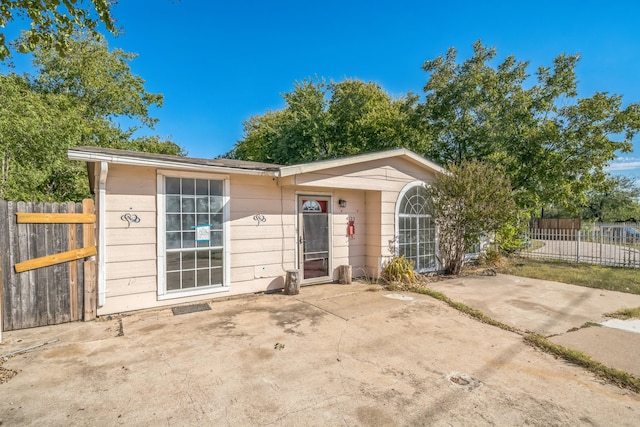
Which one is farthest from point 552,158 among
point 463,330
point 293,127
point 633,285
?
point 293,127

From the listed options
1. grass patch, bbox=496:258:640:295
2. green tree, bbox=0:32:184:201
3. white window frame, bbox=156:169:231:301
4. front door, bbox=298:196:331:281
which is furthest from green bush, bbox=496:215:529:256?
green tree, bbox=0:32:184:201

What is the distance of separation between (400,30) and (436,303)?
11503 millimetres

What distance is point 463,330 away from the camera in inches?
175

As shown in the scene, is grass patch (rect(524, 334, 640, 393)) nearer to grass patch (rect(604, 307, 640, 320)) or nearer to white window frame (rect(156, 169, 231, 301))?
grass patch (rect(604, 307, 640, 320))

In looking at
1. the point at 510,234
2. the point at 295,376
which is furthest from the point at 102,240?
the point at 510,234

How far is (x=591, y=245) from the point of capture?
1069 centimetres

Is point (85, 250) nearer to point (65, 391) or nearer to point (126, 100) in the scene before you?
point (65, 391)

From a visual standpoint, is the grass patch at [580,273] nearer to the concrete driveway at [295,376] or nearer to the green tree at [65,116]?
the concrete driveway at [295,376]

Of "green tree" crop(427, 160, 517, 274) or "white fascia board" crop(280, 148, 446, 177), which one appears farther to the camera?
"green tree" crop(427, 160, 517, 274)

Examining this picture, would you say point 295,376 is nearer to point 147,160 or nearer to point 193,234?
point 193,234

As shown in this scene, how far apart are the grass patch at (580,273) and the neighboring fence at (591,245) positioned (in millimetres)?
562

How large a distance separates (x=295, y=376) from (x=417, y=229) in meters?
6.28

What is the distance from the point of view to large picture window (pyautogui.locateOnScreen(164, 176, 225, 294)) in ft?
17.9

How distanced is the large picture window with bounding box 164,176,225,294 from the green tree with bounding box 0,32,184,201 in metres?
2.99
